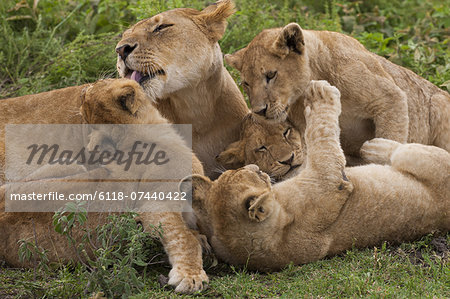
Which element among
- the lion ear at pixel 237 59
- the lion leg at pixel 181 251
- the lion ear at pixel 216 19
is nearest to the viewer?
the lion leg at pixel 181 251

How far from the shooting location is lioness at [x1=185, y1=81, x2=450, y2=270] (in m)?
4.82

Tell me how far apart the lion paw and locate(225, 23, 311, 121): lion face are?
175cm

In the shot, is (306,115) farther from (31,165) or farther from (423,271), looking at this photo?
(31,165)

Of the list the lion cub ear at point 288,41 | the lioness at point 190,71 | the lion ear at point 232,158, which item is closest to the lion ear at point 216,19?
the lioness at point 190,71

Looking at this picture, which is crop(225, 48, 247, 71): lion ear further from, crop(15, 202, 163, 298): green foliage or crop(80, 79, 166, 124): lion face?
crop(15, 202, 163, 298): green foliage

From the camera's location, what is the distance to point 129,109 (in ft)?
17.6

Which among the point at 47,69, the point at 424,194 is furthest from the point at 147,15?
the point at 424,194

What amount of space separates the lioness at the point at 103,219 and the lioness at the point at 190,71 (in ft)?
0.83

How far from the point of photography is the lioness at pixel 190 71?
5680 millimetres

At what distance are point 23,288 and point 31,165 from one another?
1.67m

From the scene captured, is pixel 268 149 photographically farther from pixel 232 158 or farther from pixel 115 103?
pixel 115 103

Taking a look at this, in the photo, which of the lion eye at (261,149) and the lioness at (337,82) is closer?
the lioness at (337,82)

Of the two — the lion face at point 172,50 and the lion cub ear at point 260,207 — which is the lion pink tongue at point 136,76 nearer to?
the lion face at point 172,50

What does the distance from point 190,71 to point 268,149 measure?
1001 millimetres
